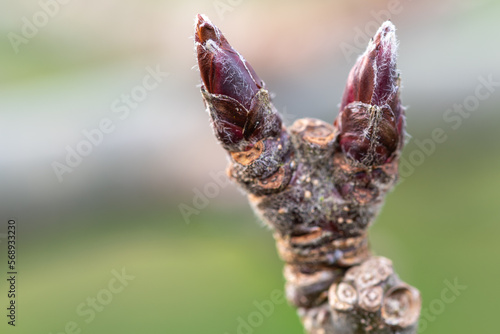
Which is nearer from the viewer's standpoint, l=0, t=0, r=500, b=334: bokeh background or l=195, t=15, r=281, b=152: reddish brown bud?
l=195, t=15, r=281, b=152: reddish brown bud

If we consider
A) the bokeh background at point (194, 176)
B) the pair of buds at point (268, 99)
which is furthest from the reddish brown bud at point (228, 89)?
the bokeh background at point (194, 176)

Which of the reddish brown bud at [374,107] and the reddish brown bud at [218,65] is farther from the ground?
the reddish brown bud at [218,65]

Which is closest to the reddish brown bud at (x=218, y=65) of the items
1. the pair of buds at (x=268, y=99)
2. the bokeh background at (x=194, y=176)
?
the pair of buds at (x=268, y=99)

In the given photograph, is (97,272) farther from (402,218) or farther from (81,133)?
(402,218)

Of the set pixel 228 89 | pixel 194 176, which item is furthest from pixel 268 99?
pixel 194 176

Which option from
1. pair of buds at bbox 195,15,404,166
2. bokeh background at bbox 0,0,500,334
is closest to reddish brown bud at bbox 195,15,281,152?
pair of buds at bbox 195,15,404,166

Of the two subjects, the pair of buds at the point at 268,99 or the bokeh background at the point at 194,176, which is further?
the bokeh background at the point at 194,176

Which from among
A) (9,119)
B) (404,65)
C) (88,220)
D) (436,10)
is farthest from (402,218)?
(9,119)

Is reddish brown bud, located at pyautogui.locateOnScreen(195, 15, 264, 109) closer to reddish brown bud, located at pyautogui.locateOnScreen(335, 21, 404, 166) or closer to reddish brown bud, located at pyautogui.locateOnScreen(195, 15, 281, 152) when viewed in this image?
reddish brown bud, located at pyautogui.locateOnScreen(195, 15, 281, 152)

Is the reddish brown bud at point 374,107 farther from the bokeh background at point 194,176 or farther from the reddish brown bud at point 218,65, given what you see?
the bokeh background at point 194,176
